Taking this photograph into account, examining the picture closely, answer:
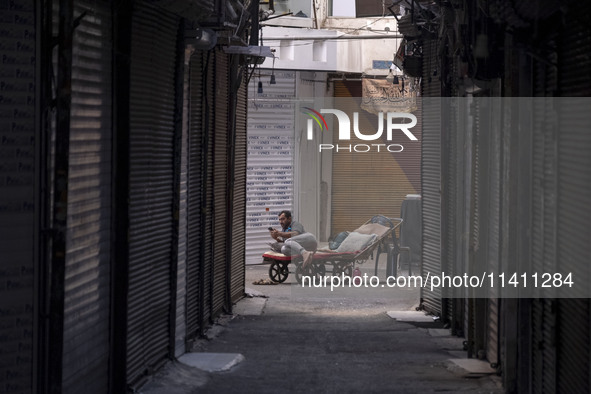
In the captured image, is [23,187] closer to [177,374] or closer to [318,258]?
[177,374]

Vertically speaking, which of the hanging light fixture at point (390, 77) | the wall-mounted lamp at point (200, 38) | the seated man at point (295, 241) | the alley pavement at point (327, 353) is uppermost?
the hanging light fixture at point (390, 77)

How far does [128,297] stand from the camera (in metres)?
9.37

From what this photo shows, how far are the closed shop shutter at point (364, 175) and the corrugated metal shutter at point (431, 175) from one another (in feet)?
36.3

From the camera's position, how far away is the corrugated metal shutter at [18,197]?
6.61 meters

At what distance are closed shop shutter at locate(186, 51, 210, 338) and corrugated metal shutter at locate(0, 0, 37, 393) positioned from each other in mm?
5821

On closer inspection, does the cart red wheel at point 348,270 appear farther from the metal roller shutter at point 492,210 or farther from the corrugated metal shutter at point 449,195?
the metal roller shutter at point 492,210

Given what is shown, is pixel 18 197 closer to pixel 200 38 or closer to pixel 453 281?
pixel 200 38

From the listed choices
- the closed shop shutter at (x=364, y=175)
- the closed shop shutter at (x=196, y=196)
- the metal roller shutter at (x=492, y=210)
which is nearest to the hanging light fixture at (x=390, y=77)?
the closed shop shutter at (x=364, y=175)

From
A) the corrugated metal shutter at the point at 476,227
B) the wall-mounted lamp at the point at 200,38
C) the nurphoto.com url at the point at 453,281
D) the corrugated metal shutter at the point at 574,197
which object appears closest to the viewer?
the corrugated metal shutter at the point at 574,197

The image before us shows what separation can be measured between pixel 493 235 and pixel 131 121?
444cm

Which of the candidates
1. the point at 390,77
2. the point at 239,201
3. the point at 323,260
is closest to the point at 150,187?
the point at 239,201

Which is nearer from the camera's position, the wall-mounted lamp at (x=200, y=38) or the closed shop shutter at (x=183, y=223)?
the wall-mounted lamp at (x=200, y=38)

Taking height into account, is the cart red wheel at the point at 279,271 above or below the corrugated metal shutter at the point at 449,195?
below

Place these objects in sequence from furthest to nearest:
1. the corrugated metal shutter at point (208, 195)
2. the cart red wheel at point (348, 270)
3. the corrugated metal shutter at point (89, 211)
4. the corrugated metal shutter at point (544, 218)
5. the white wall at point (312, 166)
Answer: the white wall at point (312, 166), the cart red wheel at point (348, 270), the corrugated metal shutter at point (208, 195), the corrugated metal shutter at point (544, 218), the corrugated metal shutter at point (89, 211)
